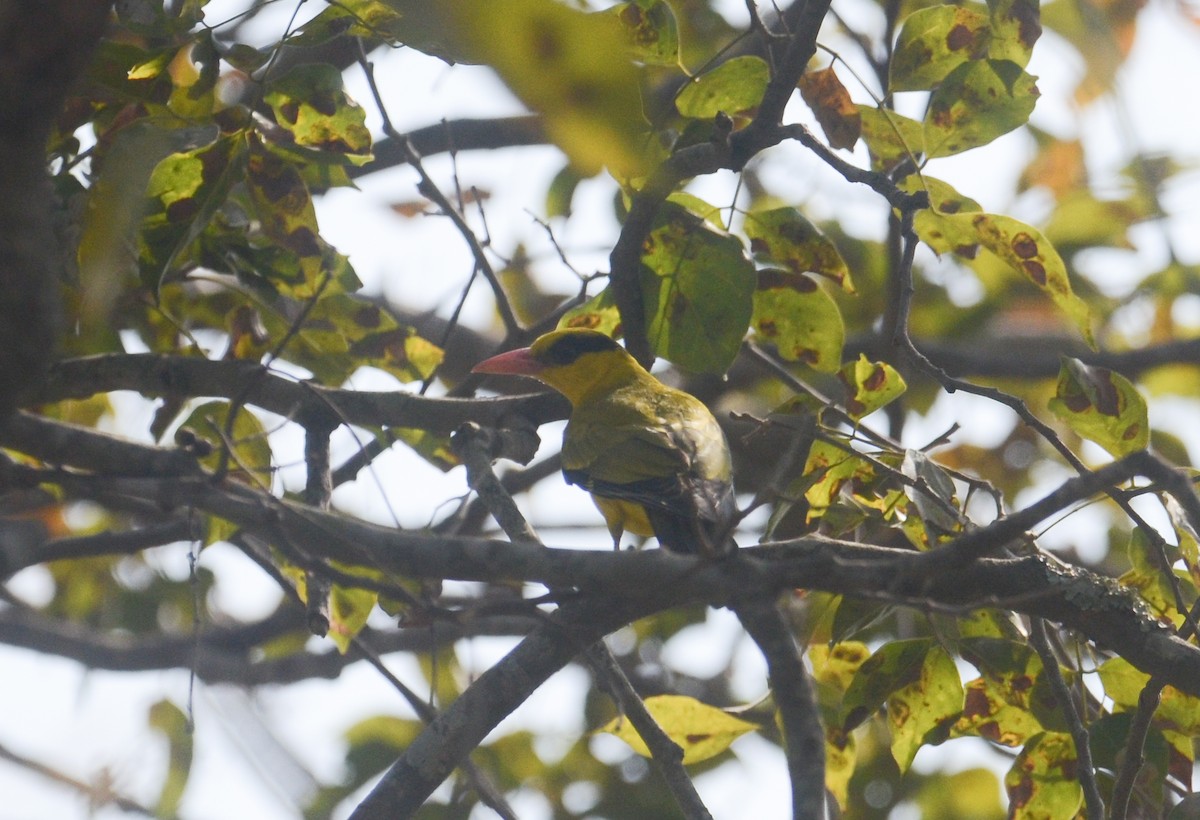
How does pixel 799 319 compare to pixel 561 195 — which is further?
pixel 561 195

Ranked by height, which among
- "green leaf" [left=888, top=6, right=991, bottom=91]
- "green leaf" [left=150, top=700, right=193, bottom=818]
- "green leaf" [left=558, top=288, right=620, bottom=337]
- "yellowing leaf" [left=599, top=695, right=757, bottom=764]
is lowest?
"yellowing leaf" [left=599, top=695, right=757, bottom=764]

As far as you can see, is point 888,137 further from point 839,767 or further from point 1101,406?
point 839,767

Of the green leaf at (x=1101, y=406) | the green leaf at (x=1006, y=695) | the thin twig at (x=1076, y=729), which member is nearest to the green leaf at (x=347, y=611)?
the green leaf at (x=1006, y=695)

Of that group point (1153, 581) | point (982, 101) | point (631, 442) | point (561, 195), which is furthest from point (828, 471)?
point (561, 195)

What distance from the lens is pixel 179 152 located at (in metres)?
2.13

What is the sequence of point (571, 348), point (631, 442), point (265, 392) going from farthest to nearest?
point (571, 348), point (631, 442), point (265, 392)

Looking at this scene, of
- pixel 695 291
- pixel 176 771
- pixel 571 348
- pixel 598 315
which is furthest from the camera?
pixel 571 348

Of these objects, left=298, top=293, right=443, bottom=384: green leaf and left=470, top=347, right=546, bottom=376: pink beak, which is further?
left=470, top=347, right=546, bottom=376: pink beak

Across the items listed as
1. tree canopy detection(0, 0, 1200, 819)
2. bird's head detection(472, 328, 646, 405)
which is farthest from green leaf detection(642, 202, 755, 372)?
bird's head detection(472, 328, 646, 405)

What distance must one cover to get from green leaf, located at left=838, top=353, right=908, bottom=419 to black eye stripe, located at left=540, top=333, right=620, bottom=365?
158 cm

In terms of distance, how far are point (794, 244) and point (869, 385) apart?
0.41 m

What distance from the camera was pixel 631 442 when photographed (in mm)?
3395

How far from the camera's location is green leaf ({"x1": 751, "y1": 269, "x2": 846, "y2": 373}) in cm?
257

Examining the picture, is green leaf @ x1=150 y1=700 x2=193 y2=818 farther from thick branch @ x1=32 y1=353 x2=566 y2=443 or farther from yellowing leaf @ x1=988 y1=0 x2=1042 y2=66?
yellowing leaf @ x1=988 y1=0 x2=1042 y2=66
